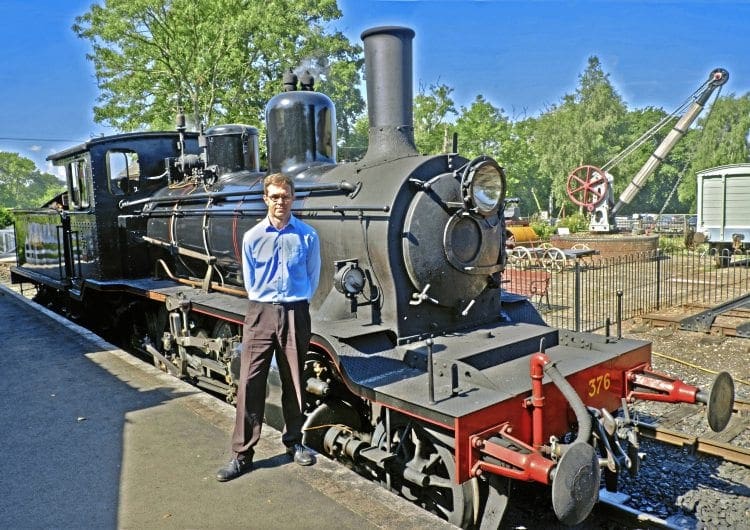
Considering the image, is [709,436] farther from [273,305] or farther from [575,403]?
[273,305]

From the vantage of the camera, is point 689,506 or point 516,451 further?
point 689,506

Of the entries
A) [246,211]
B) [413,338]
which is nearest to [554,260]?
[246,211]

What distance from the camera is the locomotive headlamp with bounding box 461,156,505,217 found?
4.32 metres

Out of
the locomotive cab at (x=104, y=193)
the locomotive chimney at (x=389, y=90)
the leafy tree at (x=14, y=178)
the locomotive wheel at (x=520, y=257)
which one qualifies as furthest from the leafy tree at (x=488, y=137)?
the leafy tree at (x=14, y=178)

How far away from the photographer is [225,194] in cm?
592

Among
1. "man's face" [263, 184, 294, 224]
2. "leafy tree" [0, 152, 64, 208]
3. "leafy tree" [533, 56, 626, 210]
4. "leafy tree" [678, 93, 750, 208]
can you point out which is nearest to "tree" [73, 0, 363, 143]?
"man's face" [263, 184, 294, 224]

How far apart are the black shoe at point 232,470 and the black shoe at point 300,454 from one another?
0.29m

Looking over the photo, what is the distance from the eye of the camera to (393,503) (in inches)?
132

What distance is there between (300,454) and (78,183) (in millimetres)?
6226

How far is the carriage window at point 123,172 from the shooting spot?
7.84 meters

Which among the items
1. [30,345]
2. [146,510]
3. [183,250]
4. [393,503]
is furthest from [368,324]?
[30,345]

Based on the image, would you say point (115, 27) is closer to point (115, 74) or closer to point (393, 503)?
point (115, 74)

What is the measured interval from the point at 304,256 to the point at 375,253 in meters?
0.69

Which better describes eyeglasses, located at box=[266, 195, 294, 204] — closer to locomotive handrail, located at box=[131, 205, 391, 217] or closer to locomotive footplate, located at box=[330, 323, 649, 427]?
locomotive handrail, located at box=[131, 205, 391, 217]
